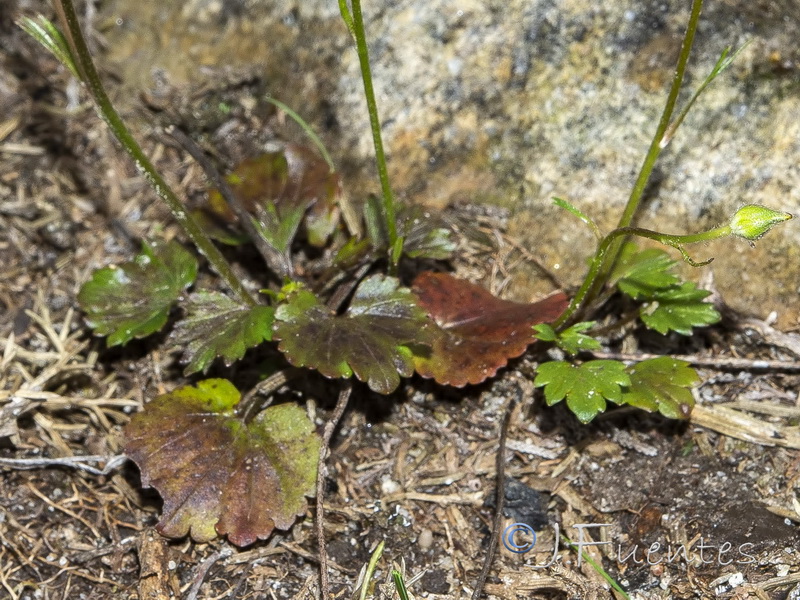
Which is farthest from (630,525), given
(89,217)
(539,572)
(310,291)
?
(89,217)

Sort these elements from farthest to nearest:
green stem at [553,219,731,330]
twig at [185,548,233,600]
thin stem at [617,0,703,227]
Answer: twig at [185,548,233,600] < thin stem at [617,0,703,227] < green stem at [553,219,731,330]

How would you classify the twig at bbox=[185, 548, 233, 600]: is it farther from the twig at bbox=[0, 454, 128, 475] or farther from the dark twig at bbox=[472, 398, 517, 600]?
the dark twig at bbox=[472, 398, 517, 600]

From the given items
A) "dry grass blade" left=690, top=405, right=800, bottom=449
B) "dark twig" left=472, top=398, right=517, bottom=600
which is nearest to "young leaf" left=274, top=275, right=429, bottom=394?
"dark twig" left=472, top=398, right=517, bottom=600

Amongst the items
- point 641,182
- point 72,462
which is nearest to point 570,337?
point 641,182

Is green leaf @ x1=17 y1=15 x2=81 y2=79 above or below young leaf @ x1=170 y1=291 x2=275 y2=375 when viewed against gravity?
above

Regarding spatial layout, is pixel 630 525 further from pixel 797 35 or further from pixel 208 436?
pixel 797 35

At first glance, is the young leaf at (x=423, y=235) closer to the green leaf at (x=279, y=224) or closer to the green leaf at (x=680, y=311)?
the green leaf at (x=279, y=224)
